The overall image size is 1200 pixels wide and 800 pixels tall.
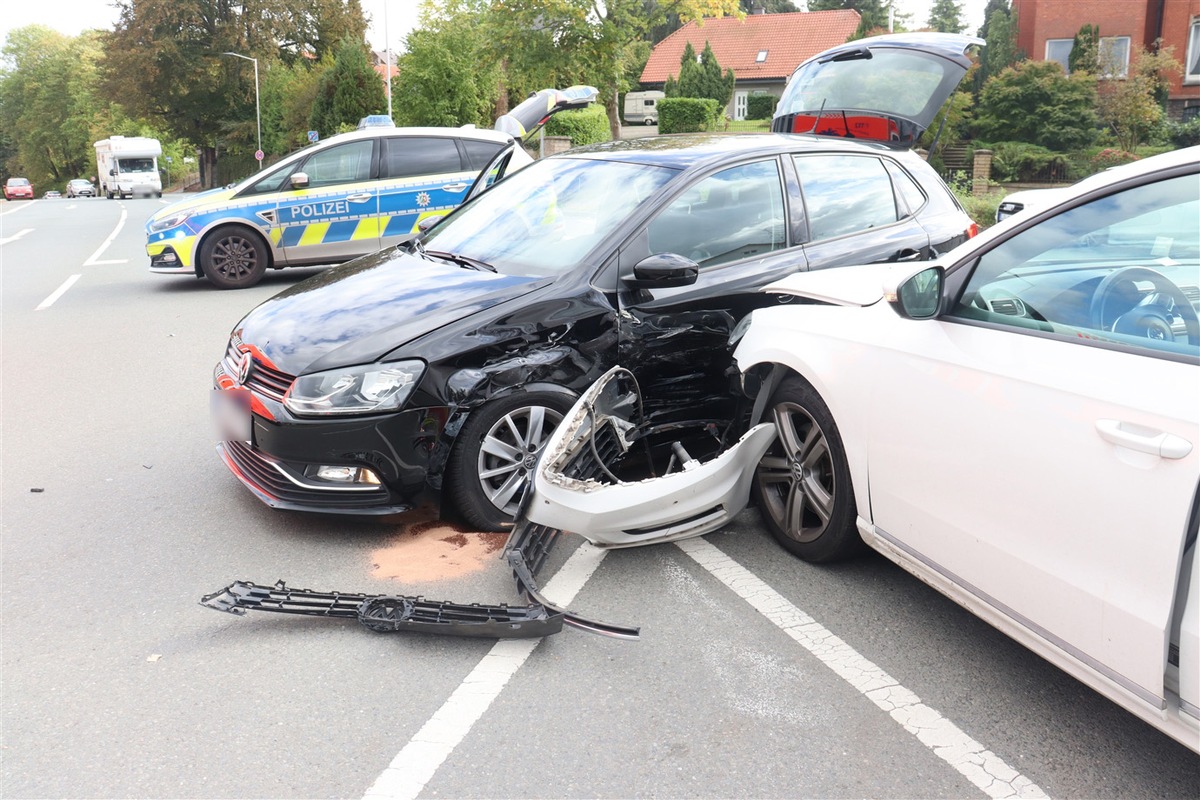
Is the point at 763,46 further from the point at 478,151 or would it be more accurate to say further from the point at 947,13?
the point at 478,151

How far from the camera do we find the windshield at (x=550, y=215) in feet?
15.6

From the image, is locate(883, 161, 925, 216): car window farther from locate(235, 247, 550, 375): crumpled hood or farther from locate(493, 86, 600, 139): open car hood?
locate(493, 86, 600, 139): open car hood

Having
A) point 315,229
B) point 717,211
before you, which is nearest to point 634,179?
point 717,211

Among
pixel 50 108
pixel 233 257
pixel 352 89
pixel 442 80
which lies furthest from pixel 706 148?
pixel 50 108

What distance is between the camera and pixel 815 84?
806 cm

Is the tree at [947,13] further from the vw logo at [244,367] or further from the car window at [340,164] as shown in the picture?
the vw logo at [244,367]

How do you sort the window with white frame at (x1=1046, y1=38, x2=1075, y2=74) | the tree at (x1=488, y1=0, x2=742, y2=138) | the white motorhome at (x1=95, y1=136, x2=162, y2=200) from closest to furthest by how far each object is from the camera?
the tree at (x1=488, y1=0, x2=742, y2=138) < the window with white frame at (x1=1046, y1=38, x2=1075, y2=74) < the white motorhome at (x1=95, y1=136, x2=162, y2=200)

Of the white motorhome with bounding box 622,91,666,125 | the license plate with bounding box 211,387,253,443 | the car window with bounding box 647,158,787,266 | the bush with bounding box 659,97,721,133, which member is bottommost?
the license plate with bounding box 211,387,253,443

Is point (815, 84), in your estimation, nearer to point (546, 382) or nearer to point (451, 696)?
point (546, 382)

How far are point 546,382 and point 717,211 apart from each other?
129 cm

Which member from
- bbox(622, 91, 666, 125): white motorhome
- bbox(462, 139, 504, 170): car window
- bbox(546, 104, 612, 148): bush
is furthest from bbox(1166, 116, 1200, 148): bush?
bbox(622, 91, 666, 125): white motorhome

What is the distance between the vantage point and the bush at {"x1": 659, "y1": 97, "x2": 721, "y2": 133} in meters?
42.2

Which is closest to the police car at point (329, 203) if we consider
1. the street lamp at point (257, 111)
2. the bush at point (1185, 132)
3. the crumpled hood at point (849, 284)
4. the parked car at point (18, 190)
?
the crumpled hood at point (849, 284)

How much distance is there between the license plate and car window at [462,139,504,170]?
304 inches
